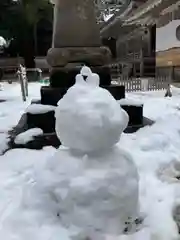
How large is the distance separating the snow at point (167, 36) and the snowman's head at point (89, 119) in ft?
47.8

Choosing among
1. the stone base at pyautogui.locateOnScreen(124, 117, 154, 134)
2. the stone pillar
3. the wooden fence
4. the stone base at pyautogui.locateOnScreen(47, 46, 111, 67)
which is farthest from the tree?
the stone base at pyautogui.locateOnScreen(124, 117, 154, 134)

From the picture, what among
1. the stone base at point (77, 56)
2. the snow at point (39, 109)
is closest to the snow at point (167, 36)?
the stone base at point (77, 56)

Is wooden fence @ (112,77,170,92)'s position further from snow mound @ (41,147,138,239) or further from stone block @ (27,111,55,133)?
snow mound @ (41,147,138,239)

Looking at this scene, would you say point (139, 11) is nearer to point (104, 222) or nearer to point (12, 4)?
point (12, 4)

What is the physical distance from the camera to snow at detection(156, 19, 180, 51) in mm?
16234

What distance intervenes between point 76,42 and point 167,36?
478 inches

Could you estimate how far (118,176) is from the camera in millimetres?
2451

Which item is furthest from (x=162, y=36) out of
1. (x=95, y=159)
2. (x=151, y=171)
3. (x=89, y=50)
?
(x=95, y=159)

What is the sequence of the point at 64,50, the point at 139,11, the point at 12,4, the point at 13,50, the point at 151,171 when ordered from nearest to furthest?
1. the point at 151,171
2. the point at 64,50
3. the point at 139,11
4. the point at 12,4
5. the point at 13,50

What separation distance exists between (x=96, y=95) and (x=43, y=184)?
738 mm

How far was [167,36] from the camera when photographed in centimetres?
1703

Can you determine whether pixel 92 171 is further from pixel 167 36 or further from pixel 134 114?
pixel 167 36

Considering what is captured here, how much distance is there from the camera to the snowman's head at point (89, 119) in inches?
94.6

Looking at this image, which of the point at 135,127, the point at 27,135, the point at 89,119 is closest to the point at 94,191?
the point at 89,119
